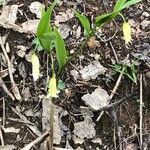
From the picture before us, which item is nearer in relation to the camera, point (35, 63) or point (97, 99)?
point (35, 63)

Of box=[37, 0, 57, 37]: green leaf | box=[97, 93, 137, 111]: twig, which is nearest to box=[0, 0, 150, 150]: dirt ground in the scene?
box=[97, 93, 137, 111]: twig

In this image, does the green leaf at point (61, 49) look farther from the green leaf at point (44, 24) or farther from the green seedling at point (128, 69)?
the green seedling at point (128, 69)

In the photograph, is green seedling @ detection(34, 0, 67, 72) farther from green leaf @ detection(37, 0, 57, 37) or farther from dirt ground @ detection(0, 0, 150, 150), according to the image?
dirt ground @ detection(0, 0, 150, 150)

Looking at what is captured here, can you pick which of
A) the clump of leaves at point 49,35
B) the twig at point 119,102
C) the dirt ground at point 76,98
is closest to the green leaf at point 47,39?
the clump of leaves at point 49,35

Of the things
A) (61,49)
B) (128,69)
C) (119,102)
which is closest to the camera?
(61,49)

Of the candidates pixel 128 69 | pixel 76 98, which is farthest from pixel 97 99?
pixel 128 69

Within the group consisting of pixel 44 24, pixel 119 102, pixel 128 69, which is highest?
pixel 44 24

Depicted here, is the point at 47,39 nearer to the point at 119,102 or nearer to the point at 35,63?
the point at 35,63

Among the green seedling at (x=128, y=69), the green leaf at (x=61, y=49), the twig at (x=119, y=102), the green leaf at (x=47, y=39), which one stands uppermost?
the green leaf at (x=47, y=39)
